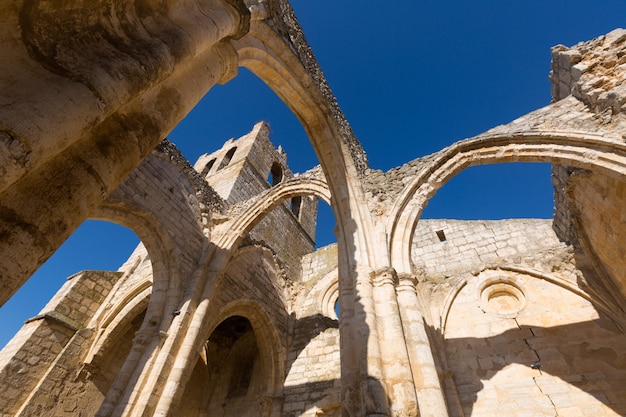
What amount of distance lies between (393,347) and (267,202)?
540cm

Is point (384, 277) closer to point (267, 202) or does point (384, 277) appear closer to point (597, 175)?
point (597, 175)

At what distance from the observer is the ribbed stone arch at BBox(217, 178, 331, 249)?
24.4ft

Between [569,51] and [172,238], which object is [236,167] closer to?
[172,238]

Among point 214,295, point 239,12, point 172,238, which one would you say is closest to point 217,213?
point 172,238

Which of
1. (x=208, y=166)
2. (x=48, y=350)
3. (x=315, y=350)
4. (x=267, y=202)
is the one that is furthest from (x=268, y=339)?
(x=208, y=166)

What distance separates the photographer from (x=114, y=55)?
168 cm

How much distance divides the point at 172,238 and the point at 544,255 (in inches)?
309

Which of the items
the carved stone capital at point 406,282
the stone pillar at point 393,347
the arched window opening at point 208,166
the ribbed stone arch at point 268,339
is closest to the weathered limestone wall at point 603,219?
the carved stone capital at point 406,282

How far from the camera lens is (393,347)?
330 centimetres

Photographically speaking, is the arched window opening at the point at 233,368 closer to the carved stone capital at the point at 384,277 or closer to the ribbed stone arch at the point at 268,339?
the ribbed stone arch at the point at 268,339

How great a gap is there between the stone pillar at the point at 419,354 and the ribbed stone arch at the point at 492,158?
34cm

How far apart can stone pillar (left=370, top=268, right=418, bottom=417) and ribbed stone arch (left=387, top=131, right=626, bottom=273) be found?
15.2 inches

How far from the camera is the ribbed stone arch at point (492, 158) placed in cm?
409

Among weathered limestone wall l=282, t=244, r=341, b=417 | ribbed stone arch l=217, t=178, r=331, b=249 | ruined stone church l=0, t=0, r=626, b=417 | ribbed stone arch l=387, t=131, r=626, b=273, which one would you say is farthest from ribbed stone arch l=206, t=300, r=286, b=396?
ribbed stone arch l=387, t=131, r=626, b=273
